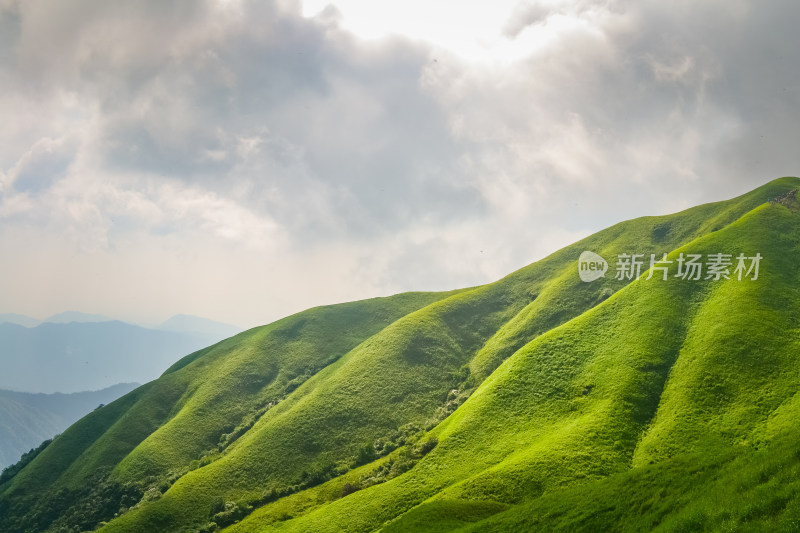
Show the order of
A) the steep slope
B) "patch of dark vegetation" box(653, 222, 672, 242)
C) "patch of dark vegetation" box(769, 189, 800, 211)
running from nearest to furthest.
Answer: the steep slope, "patch of dark vegetation" box(769, 189, 800, 211), "patch of dark vegetation" box(653, 222, 672, 242)

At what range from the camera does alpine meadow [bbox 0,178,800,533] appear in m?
53.5

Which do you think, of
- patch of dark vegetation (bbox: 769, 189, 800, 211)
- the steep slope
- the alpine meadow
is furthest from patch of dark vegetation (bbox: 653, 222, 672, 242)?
the steep slope

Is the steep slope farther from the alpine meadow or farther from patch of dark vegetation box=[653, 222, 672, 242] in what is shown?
patch of dark vegetation box=[653, 222, 672, 242]

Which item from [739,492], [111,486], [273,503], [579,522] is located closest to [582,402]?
[579,522]

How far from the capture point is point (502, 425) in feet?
289

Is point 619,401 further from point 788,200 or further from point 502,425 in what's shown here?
point 788,200

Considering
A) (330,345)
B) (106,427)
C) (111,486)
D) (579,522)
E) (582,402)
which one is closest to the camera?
(579,522)

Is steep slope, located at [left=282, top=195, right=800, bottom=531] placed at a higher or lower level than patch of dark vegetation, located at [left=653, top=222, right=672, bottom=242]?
lower

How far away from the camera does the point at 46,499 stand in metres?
123

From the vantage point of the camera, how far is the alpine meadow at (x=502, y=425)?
5353cm

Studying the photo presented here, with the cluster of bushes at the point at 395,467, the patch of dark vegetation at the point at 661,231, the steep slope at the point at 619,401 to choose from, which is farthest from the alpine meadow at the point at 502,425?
the patch of dark vegetation at the point at 661,231

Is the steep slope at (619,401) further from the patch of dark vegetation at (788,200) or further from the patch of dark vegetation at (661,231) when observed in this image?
the patch of dark vegetation at (661,231)

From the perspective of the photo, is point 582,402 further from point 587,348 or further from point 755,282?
point 755,282

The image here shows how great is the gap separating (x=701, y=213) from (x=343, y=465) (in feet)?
572
